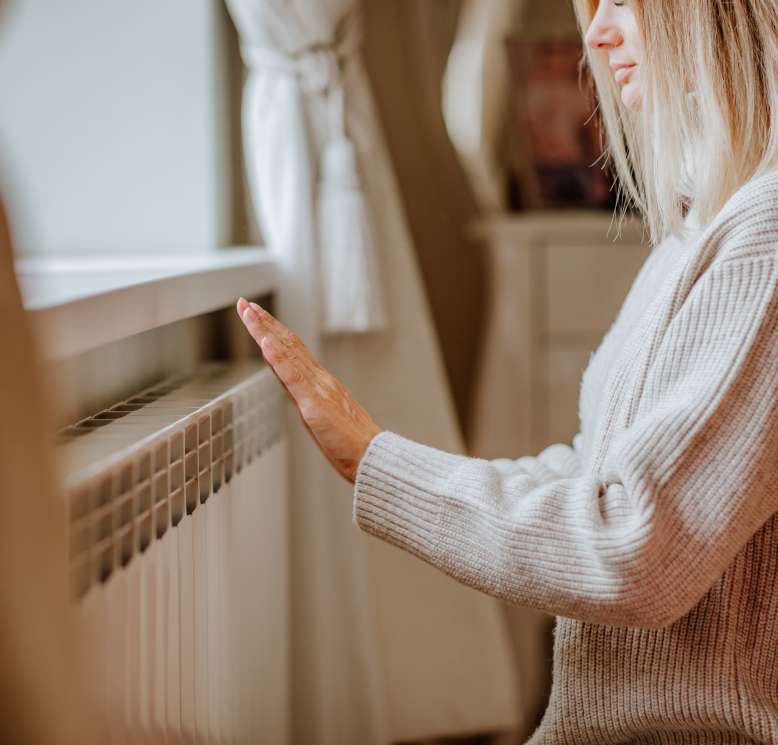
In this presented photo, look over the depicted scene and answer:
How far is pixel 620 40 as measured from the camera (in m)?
0.79

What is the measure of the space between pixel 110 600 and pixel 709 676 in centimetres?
50

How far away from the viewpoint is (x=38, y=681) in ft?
1.10

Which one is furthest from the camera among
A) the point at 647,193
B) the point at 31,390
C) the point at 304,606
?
the point at 304,606

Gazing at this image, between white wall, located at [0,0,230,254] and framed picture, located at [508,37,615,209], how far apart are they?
0.94 m

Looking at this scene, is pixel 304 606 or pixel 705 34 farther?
pixel 304 606

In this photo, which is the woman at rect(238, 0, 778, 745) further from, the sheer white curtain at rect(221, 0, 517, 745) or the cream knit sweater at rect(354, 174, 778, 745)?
the sheer white curtain at rect(221, 0, 517, 745)

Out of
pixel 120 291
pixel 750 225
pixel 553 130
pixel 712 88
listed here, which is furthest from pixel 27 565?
pixel 553 130

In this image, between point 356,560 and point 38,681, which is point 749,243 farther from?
point 356,560

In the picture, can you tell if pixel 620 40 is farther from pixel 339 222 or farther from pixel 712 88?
pixel 339 222

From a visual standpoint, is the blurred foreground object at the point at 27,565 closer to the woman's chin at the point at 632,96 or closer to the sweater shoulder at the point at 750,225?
the sweater shoulder at the point at 750,225

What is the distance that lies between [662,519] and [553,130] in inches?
65.9

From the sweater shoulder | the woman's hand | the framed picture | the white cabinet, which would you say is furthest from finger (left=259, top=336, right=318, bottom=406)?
the framed picture

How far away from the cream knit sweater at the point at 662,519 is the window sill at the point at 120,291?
257 millimetres

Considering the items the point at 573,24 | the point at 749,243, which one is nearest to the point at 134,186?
the point at 749,243
